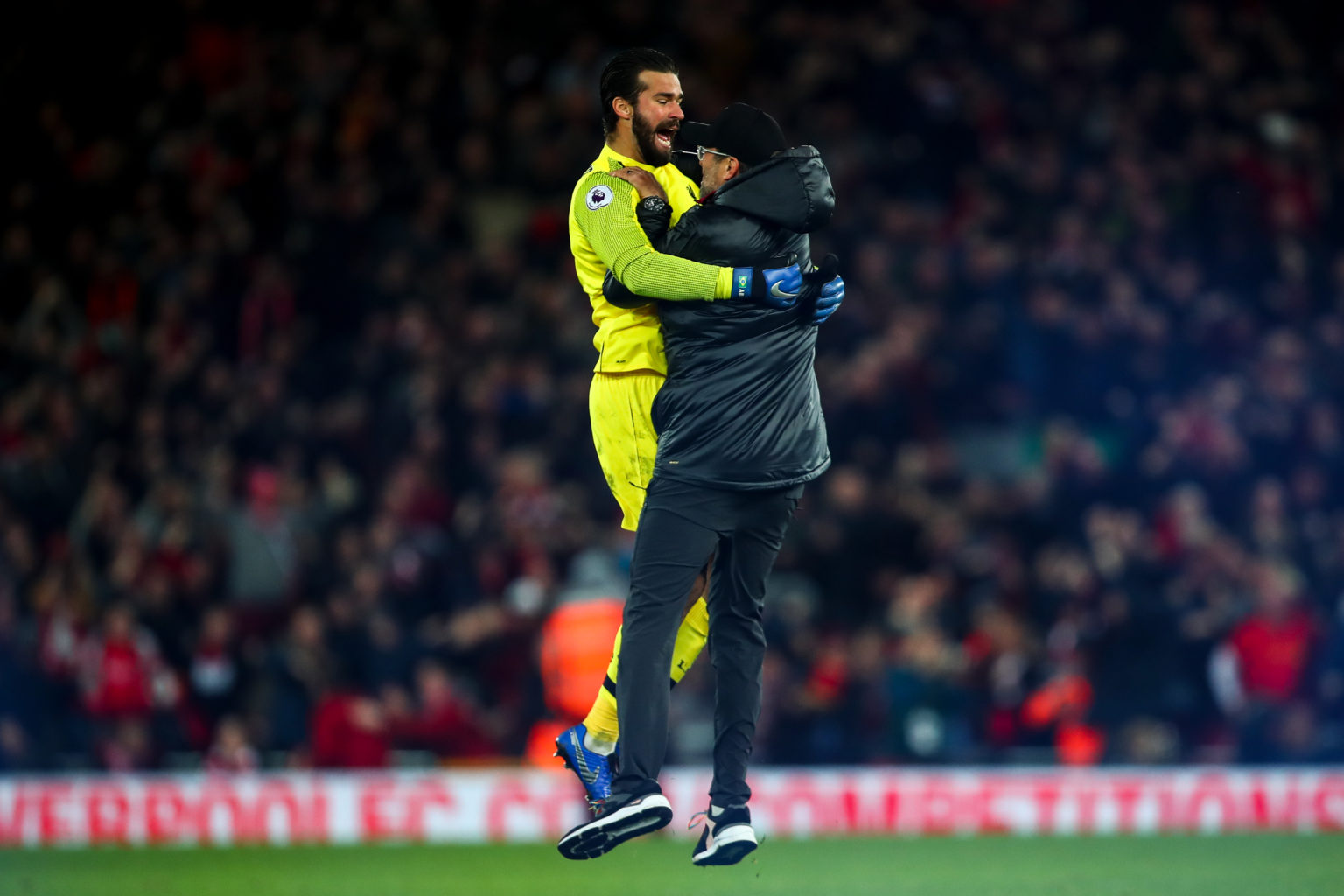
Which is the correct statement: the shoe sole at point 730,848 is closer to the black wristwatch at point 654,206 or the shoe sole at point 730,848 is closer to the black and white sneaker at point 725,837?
the black and white sneaker at point 725,837

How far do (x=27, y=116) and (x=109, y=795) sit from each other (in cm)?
732

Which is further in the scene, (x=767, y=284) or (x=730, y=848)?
(x=730, y=848)

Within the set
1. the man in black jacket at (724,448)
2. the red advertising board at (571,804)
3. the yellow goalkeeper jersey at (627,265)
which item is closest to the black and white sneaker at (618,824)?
the man in black jacket at (724,448)

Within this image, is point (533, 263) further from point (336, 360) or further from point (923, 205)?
point (923, 205)

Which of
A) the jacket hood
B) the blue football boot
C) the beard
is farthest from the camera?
the blue football boot

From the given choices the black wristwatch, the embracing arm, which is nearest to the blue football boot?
the embracing arm

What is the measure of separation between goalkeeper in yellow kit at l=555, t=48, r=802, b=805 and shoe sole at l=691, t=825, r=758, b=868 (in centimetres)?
43

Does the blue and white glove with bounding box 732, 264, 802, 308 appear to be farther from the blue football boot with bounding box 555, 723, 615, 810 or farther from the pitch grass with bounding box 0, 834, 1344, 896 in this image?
the pitch grass with bounding box 0, 834, 1344, 896

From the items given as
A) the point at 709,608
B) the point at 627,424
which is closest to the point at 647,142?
the point at 627,424

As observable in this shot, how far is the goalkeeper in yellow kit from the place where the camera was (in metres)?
6.00

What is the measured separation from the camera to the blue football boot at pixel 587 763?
627 cm

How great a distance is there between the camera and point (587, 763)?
6.29 m

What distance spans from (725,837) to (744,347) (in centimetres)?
155

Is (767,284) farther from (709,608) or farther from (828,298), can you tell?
(709,608)
